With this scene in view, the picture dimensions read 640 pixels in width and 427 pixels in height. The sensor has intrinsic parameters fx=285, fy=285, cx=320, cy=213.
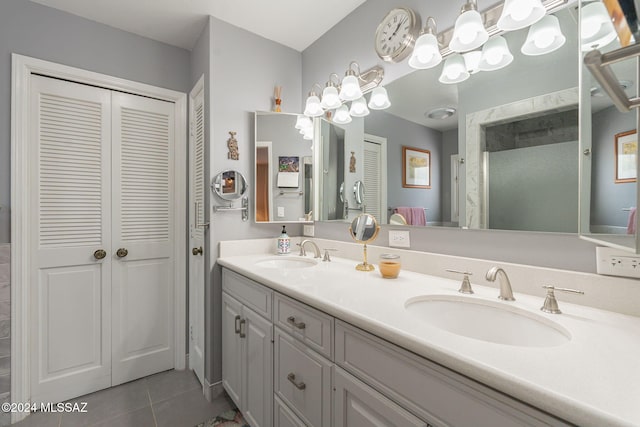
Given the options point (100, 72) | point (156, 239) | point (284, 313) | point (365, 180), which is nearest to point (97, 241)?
point (156, 239)

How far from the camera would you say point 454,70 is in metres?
1.32

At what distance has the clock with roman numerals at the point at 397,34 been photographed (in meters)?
1.44

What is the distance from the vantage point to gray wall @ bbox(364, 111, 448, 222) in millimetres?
1383

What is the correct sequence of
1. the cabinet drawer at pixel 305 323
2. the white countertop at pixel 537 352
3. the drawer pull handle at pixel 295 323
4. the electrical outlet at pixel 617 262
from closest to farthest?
1. the white countertop at pixel 537 352
2. the electrical outlet at pixel 617 262
3. the cabinet drawer at pixel 305 323
4. the drawer pull handle at pixel 295 323

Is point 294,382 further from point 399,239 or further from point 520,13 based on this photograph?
point 520,13

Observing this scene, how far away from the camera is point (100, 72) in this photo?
6.38 feet

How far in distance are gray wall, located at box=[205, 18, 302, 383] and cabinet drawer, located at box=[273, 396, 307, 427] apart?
784mm

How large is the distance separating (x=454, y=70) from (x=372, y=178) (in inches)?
26.5

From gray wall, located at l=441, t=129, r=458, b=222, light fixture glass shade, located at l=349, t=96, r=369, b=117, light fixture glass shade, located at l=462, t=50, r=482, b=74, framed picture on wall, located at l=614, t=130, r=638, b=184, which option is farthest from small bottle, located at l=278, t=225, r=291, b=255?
framed picture on wall, located at l=614, t=130, r=638, b=184

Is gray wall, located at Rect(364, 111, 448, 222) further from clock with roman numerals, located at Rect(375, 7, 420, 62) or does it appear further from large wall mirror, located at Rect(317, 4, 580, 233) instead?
clock with roman numerals, located at Rect(375, 7, 420, 62)

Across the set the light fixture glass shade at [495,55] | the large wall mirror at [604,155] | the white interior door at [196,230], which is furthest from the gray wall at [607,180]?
the white interior door at [196,230]

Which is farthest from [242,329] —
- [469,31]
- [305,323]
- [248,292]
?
[469,31]

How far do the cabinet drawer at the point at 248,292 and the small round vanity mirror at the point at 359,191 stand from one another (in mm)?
809

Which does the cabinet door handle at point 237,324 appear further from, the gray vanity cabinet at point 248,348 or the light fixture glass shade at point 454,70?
the light fixture glass shade at point 454,70
